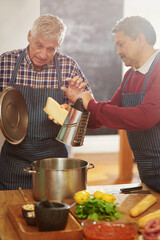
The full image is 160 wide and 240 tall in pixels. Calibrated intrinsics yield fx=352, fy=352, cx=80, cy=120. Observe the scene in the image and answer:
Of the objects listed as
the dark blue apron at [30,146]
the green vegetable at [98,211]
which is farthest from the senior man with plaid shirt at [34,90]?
the green vegetable at [98,211]

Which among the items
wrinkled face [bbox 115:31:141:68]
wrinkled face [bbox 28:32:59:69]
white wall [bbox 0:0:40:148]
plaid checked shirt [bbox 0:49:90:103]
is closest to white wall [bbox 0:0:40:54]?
white wall [bbox 0:0:40:148]

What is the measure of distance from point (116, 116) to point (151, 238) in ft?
2.65

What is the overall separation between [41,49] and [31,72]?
0.22 m

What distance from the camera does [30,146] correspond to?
2.31 m

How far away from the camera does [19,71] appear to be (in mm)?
2385

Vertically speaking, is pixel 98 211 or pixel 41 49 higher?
pixel 41 49

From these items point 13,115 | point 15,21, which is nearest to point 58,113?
point 13,115

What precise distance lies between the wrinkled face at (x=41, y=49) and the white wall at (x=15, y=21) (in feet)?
1.64

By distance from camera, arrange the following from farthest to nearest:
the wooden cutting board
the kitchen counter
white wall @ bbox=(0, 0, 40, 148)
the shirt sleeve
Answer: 1. white wall @ bbox=(0, 0, 40, 148)
2. the shirt sleeve
3. the wooden cutting board
4. the kitchen counter

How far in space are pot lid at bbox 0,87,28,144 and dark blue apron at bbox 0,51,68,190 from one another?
0.10 meters

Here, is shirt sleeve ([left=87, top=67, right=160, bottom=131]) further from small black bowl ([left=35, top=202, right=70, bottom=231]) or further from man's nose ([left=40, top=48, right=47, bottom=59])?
small black bowl ([left=35, top=202, right=70, bottom=231])

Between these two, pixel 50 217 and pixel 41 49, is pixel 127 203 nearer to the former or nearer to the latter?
pixel 50 217

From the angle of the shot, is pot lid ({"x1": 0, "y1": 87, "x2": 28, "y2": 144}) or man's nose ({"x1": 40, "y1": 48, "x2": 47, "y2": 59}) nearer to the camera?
pot lid ({"x1": 0, "y1": 87, "x2": 28, "y2": 144})

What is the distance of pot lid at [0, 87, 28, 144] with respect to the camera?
2.03 m
